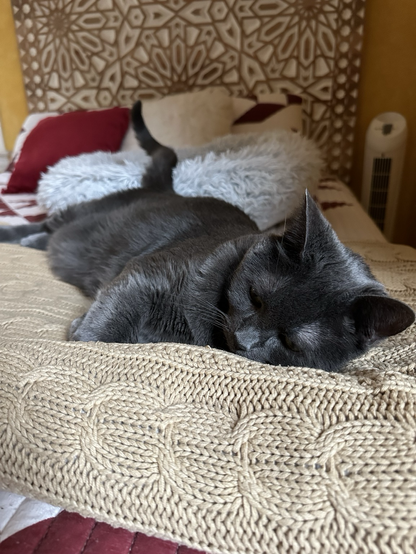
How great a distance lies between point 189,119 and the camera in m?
2.07

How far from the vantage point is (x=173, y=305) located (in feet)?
2.71

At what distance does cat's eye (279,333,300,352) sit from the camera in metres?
0.71

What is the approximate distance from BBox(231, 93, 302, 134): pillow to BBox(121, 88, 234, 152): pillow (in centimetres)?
8

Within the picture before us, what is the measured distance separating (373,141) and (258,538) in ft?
7.01

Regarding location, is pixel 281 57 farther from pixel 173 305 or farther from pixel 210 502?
pixel 210 502

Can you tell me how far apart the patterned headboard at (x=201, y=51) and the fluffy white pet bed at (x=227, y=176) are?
0.92m

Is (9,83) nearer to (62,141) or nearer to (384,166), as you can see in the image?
(62,141)

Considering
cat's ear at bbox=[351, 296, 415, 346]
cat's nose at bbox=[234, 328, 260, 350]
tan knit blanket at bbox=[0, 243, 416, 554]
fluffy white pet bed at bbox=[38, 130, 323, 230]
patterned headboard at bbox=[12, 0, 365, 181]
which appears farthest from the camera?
patterned headboard at bbox=[12, 0, 365, 181]

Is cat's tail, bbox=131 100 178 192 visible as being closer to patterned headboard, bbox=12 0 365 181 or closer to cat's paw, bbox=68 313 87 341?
cat's paw, bbox=68 313 87 341

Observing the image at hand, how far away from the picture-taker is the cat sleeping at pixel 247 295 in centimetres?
70

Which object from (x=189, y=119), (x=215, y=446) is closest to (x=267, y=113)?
(x=189, y=119)

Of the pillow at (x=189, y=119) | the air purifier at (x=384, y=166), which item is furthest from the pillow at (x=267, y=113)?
the air purifier at (x=384, y=166)

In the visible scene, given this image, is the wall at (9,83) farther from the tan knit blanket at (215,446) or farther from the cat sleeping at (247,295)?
the tan knit blanket at (215,446)

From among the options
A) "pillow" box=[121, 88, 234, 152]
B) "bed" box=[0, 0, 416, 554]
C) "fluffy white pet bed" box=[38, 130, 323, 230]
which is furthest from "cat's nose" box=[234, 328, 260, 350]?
"pillow" box=[121, 88, 234, 152]
